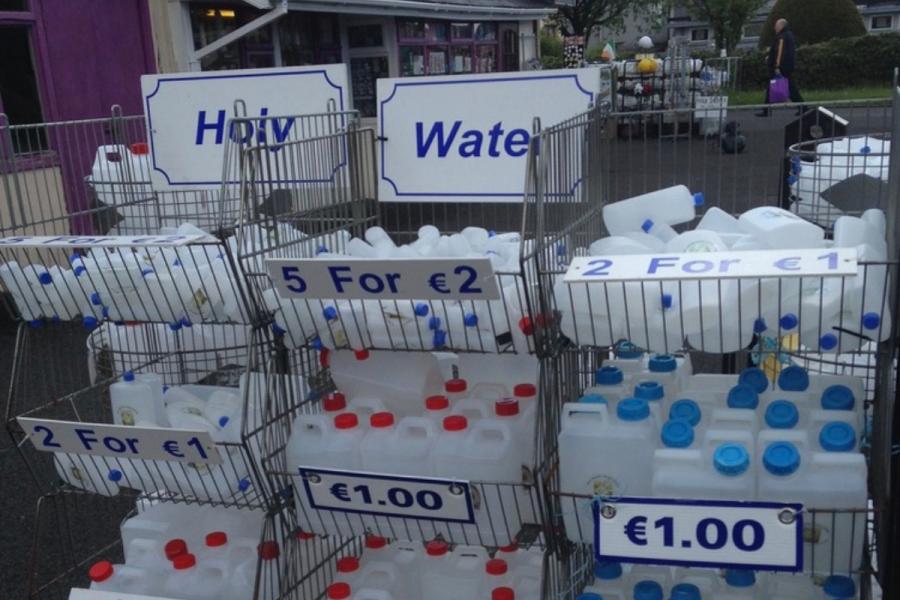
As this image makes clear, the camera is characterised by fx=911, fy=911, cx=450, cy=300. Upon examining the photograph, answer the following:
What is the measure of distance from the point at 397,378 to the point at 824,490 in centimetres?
119

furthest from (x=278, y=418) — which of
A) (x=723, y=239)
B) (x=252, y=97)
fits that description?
(x=723, y=239)

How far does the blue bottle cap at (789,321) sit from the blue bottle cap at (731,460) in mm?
288

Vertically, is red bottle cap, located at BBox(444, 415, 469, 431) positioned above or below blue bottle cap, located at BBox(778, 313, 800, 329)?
below

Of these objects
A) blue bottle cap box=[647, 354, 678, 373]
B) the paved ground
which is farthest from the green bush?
blue bottle cap box=[647, 354, 678, 373]

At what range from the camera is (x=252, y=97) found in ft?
10.2

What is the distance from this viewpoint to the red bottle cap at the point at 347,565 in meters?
2.86

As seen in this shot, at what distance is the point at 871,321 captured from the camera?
6.28 feet

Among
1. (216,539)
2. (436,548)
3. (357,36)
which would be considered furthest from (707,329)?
(357,36)

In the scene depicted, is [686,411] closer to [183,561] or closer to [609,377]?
[609,377]

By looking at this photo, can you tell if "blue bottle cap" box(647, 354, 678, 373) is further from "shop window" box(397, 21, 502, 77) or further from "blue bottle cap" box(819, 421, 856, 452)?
"shop window" box(397, 21, 502, 77)

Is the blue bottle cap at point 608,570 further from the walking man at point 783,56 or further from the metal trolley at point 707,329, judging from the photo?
the walking man at point 783,56

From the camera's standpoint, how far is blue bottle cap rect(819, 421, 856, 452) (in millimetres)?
2012

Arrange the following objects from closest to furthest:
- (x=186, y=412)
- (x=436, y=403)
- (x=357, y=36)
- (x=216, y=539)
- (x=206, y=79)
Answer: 1. (x=436, y=403)
2. (x=216, y=539)
3. (x=186, y=412)
4. (x=206, y=79)
5. (x=357, y=36)

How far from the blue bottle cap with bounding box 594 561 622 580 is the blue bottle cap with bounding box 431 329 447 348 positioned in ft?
2.40
